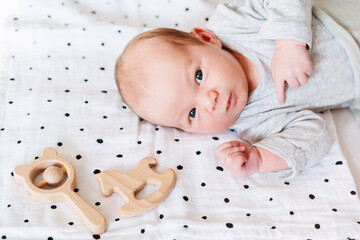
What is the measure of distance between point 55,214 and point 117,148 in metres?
0.24

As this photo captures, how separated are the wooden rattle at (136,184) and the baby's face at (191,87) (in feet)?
0.51

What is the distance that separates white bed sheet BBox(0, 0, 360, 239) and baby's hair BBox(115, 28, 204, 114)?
9 centimetres

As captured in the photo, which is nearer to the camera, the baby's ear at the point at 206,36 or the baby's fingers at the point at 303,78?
the baby's fingers at the point at 303,78

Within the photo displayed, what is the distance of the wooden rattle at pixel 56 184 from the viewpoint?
3.25 ft

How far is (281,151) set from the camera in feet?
3.66

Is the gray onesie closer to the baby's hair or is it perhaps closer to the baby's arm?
the baby's arm

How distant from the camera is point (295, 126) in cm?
120

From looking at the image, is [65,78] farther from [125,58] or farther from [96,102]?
[125,58]

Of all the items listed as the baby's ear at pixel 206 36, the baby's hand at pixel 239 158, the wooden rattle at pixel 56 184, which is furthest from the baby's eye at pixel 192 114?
the wooden rattle at pixel 56 184

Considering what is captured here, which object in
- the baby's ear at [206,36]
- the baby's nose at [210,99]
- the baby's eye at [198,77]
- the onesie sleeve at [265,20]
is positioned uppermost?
the onesie sleeve at [265,20]

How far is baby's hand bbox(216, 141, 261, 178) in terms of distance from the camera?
1.08 meters

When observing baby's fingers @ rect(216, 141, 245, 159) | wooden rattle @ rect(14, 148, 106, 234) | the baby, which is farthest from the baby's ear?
wooden rattle @ rect(14, 148, 106, 234)

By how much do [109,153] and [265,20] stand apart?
0.62m

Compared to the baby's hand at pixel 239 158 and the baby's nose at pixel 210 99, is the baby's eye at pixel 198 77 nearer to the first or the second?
the baby's nose at pixel 210 99
